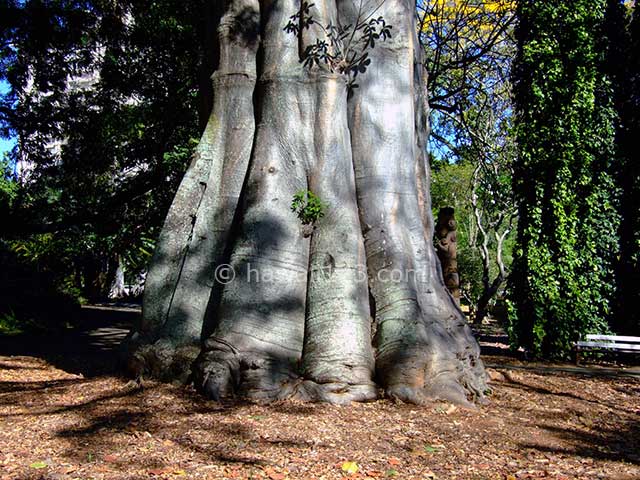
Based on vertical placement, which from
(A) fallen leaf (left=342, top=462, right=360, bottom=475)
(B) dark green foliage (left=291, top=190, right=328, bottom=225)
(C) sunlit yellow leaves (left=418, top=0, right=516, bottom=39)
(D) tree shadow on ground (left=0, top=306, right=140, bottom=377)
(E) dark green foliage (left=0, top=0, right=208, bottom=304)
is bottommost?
(A) fallen leaf (left=342, top=462, right=360, bottom=475)

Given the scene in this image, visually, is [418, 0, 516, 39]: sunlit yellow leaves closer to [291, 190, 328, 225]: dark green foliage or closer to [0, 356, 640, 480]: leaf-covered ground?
[291, 190, 328, 225]: dark green foliage

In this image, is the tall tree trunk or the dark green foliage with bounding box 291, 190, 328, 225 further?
the tall tree trunk

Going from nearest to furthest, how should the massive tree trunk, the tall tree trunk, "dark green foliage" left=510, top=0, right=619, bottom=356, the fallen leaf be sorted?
1. the fallen leaf
2. the massive tree trunk
3. "dark green foliage" left=510, top=0, right=619, bottom=356
4. the tall tree trunk

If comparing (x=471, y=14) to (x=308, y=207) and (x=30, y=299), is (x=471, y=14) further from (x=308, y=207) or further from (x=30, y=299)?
(x=30, y=299)

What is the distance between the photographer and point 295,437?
4523mm

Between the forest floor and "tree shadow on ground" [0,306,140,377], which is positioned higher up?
"tree shadow on ground" [0,306,140,377]

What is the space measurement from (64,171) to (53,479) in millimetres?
14109

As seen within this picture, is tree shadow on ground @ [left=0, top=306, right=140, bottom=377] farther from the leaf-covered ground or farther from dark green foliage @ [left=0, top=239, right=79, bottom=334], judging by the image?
the leaf-covered ground

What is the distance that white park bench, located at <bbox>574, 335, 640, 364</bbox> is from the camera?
10453 millimetres

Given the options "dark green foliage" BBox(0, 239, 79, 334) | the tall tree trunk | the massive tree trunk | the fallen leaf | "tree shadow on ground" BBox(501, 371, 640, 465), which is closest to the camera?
the fallen leaf

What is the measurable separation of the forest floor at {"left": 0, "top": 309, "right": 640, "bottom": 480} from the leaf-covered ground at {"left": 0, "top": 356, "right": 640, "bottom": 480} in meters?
0.01

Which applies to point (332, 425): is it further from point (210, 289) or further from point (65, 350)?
point (65, 350)

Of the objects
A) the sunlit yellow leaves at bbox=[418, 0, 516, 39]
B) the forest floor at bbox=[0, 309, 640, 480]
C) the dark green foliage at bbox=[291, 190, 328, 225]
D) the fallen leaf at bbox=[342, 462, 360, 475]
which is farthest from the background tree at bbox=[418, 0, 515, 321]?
the fallen leaf at bbox=[342, 462, 360, 475]

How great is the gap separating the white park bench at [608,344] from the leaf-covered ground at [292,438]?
4.60 metres
